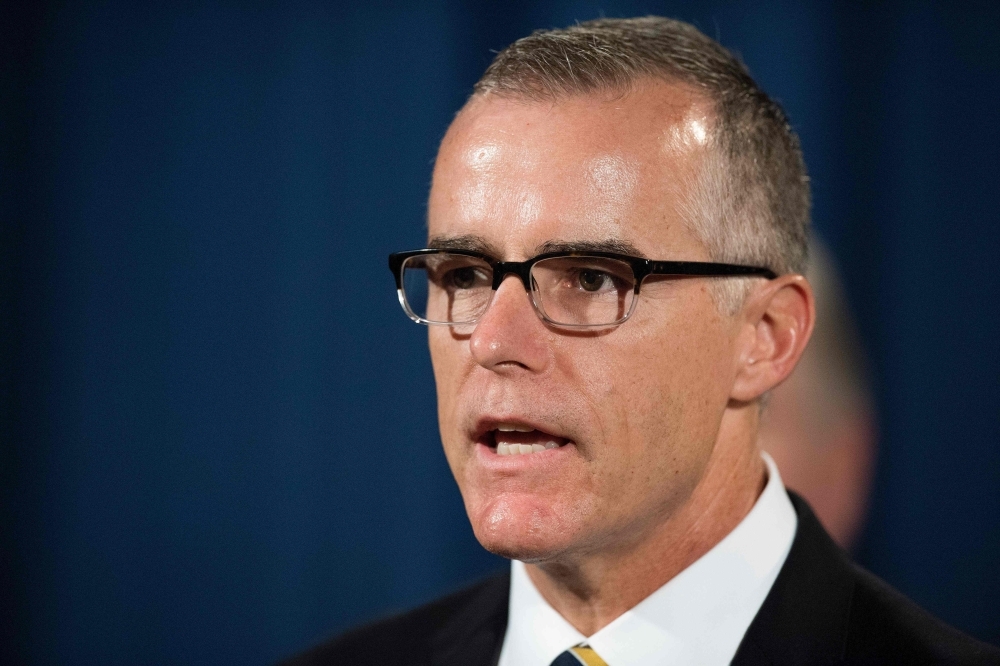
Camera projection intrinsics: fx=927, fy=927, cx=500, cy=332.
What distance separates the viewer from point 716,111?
1537 millimetres

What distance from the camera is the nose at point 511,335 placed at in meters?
1.35

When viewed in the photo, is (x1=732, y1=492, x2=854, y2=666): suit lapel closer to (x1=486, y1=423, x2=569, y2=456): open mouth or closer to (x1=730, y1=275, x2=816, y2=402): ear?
(x1=730, y1=275, x2=816, y2=402): ear

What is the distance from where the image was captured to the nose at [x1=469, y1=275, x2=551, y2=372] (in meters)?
1.35

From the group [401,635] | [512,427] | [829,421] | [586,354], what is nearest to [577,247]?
[586,354]

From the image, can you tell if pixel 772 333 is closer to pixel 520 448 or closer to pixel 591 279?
pixel 591 279

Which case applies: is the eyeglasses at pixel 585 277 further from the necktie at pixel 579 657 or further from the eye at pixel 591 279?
the necktie at pixel 579 657

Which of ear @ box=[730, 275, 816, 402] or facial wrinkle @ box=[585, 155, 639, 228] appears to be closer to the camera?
facial wrinkle @ box=[585, 155, 639, 228]

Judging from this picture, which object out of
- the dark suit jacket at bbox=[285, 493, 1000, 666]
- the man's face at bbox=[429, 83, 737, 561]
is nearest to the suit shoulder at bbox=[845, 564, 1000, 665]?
the dark suit jacket at bbox=[285, 493, 1000, 666]

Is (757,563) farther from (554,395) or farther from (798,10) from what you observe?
(798,10)

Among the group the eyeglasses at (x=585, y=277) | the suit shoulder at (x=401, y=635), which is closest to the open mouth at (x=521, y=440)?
the eyeglasses at (x=585, y=277)

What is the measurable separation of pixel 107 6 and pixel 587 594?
2502 millimetres

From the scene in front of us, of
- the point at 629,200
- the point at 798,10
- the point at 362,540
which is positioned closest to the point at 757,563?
the point at 629,200

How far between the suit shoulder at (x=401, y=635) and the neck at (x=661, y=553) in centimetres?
32

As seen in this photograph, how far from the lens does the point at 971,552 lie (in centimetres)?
285
